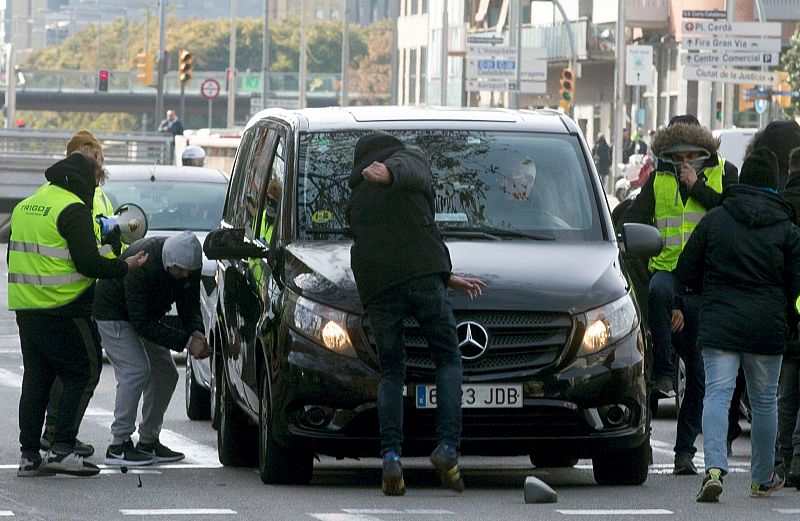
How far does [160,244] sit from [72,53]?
167m

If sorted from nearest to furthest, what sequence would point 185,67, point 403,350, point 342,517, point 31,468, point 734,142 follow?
point 342,517 < point 403,350 < point 31,468 < point 734,142 < point 185,67

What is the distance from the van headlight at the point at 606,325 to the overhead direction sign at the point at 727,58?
32.3m

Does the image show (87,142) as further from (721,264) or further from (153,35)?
(153,35)

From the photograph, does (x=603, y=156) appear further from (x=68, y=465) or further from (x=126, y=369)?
(x=68, y=465)

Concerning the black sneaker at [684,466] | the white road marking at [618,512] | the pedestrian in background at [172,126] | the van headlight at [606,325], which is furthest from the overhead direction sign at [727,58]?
the white road marking at [618,512]

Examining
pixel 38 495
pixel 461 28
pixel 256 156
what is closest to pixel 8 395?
pixel 256 156

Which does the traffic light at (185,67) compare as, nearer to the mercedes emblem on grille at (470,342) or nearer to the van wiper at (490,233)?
the van wiper at (490,233)

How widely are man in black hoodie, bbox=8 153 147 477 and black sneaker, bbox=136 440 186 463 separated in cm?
62

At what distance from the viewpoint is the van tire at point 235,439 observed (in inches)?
450

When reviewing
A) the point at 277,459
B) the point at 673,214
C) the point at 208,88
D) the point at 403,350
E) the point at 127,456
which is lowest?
the point at 127,456

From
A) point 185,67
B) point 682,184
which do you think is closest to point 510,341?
point 682,184

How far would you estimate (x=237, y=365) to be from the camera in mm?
11258

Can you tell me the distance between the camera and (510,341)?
9.89 m

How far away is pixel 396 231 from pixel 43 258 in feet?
7.15
